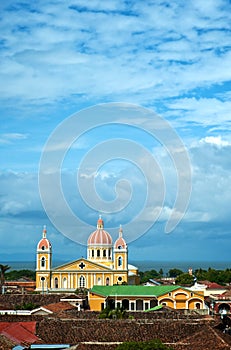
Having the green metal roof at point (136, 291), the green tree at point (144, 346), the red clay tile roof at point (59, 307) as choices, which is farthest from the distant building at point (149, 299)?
the green tree at point (144, 346)

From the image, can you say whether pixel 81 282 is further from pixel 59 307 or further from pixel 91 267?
pixel 59 307

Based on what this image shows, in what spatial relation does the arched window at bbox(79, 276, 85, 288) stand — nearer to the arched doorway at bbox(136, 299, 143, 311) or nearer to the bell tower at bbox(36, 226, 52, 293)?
the bell tower at bbox(36, 226, 52, 293)

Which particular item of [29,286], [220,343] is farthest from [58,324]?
[29,286]

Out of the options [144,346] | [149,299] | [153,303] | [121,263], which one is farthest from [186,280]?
[144,346]

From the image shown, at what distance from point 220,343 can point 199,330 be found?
11.1ft

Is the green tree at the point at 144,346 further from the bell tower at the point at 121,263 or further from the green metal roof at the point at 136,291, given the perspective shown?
the bell tower at the point at 121,263

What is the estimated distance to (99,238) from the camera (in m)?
73.0

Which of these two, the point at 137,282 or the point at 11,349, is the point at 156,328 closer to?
A: the point at 11,349

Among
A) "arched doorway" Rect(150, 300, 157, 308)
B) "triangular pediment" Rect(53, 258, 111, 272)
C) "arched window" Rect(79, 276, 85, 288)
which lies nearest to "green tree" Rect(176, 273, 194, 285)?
"triangular pediment" Rect(53, 258, 111, 272)

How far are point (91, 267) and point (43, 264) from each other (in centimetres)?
526

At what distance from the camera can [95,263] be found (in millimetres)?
71688

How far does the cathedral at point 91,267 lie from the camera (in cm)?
7162

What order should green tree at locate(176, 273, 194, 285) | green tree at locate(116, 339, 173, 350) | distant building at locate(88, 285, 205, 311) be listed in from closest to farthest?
green tree at locate(116, 339, 173, 350), distant building at locate(88, 285, 205, 311), green tree at locate(176, 273, 194, 285)

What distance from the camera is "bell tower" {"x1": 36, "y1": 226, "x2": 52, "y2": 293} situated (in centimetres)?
7250
